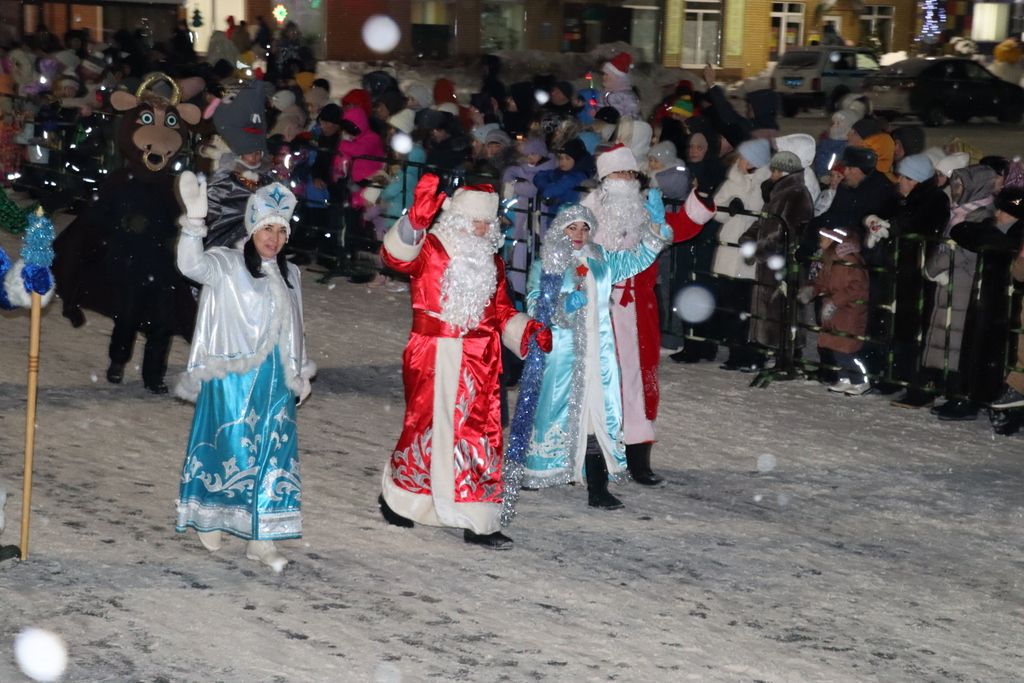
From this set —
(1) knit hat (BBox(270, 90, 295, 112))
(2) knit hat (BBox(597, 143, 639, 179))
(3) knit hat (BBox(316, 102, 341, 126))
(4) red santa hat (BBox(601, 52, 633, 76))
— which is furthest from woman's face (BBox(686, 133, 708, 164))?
(1) knit hat (BBox(270, 90, 295, 112))

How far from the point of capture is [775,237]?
432 inches

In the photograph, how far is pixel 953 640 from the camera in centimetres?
625

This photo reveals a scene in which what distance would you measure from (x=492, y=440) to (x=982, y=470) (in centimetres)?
340

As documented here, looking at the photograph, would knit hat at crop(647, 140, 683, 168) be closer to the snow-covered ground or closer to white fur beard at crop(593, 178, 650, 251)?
the snow-covered ground

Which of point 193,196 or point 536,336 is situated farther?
point 536,336

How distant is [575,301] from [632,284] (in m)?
0.62

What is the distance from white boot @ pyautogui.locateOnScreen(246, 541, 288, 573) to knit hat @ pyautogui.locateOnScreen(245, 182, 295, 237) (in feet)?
4.53

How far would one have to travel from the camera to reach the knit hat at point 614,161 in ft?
26.4

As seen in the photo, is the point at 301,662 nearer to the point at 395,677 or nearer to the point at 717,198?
the point at 395,677

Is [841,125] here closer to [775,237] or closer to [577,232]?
[775,237]

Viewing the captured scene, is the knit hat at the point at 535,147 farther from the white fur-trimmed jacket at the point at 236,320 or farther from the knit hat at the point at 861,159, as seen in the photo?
the white fur-trimmed jacket at the point at 236,320

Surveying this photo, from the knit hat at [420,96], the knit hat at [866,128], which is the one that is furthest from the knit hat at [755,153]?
the knit hat at [420,96]

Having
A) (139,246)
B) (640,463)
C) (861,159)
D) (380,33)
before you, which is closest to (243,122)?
(139,246)

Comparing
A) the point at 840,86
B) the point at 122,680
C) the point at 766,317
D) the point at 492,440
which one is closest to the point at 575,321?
the point at 492,440
